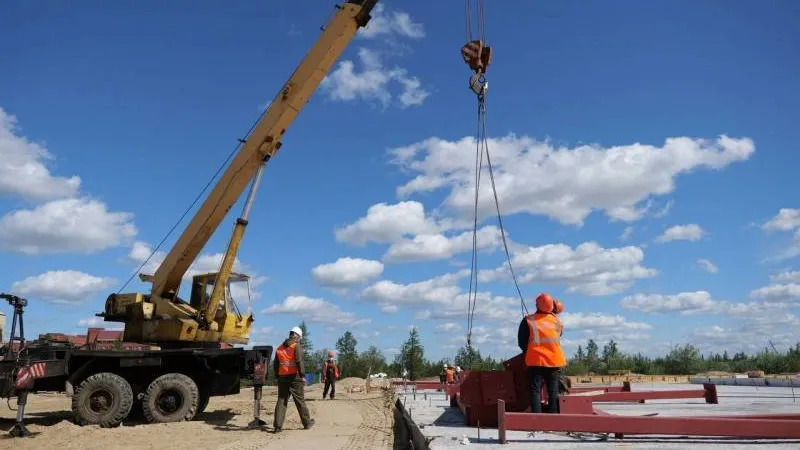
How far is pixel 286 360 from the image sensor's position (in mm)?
9336

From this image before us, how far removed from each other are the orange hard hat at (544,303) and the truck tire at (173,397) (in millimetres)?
7251

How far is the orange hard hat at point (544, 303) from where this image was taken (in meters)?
6.02

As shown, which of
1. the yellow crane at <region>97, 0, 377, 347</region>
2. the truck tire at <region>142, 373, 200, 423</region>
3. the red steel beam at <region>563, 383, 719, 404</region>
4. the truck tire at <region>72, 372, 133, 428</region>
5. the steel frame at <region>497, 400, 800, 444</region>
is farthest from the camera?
the yellow crane at <region>97, 0, 377, 347</region>

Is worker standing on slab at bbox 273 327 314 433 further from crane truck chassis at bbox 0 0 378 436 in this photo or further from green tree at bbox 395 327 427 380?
green tree at bbox 395 327 427 380

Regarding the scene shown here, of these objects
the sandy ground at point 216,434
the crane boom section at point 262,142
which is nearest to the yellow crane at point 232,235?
the crane boom section at point 262,142

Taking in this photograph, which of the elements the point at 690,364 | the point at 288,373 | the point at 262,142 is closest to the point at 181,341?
the point at 288,373

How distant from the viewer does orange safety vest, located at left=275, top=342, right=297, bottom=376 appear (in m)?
9.31

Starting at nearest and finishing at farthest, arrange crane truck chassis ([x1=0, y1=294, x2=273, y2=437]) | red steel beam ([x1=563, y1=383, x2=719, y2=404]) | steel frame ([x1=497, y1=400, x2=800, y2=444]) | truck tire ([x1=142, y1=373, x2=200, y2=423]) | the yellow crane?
steel frame ([x1=497, y1=400, x2=800, y2=444]) < red steel beam ([x1=563, y1=383, x2=719, y2=404]) < crane truck chassis ([x1=0, y1=294, x2=273, y2=437]) < truck tire ([x1=142, y1=373, x2=200, y2=423]) < the yellow crane

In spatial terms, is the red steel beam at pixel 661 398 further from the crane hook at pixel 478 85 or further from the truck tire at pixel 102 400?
the truck tire at pixel 102 400

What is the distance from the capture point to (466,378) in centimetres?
633

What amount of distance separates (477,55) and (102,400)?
28.7 feet

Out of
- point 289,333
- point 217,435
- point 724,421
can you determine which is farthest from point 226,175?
point 724,421

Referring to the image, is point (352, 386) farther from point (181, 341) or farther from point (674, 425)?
point (674, 425)

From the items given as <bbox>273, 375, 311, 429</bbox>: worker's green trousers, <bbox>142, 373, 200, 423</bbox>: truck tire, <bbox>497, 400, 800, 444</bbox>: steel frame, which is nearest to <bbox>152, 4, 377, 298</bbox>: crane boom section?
<bbox>142, 373, 200, 423</bbox>: truck tire
